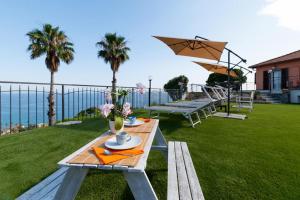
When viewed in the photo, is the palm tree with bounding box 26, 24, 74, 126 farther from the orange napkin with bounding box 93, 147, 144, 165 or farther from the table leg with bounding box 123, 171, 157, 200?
the table leg with bounding box 123, 171, 157, 200

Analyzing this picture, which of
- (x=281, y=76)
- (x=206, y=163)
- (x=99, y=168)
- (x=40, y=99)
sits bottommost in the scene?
(x=206, y=163)

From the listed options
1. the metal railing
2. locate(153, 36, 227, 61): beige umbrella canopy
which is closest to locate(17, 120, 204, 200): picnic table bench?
the metal railing

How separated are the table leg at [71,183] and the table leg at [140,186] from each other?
329mm

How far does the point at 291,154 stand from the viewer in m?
3.10

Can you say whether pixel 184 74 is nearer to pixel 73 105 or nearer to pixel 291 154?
pixel 73 105

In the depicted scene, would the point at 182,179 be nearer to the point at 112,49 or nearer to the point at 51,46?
the point at 51,46

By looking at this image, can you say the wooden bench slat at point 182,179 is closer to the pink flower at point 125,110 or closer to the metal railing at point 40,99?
the pink flower at point 125,110

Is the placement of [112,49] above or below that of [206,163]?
above

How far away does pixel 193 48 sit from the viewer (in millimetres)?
6430

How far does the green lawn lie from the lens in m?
2.09

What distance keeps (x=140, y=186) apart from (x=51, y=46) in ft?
47.7

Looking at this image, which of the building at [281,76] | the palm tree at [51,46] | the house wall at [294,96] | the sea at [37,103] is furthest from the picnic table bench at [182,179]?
the building at [281,76]

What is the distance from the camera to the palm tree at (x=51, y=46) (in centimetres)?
1277

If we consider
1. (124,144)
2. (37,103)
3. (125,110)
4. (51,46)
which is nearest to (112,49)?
(51,46)
